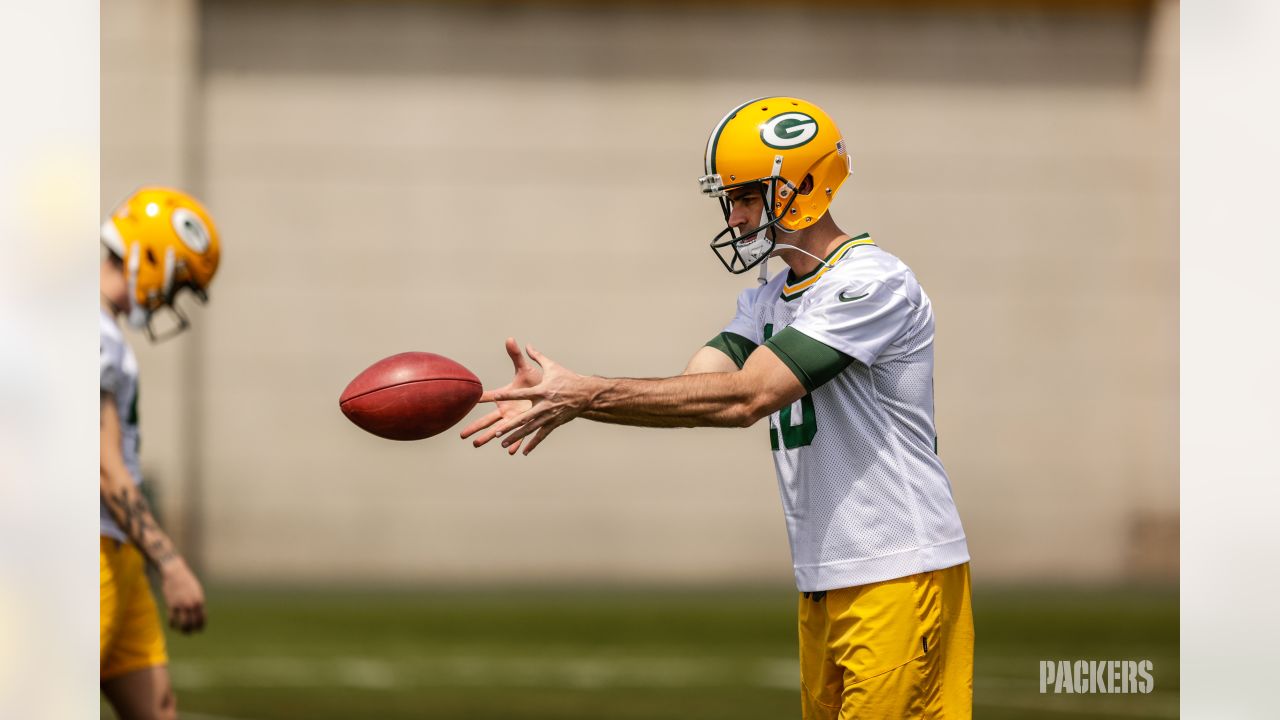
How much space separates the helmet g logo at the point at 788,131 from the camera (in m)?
3.87

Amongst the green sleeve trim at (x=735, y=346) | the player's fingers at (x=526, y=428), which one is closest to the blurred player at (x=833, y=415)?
the player's fingers at (x=526, y=428)

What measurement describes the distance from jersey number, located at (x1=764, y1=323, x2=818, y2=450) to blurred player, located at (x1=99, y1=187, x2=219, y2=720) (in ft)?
7.07

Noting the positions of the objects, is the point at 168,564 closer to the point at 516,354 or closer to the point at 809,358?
the point at 516,354

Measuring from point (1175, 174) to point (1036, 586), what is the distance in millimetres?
4386

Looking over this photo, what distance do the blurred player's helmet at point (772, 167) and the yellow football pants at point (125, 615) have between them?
2576 mm

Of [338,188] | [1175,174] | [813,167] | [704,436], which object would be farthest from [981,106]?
[813,167]

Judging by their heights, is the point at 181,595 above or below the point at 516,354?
below

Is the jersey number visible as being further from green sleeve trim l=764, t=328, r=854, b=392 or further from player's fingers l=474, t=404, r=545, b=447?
player's fingers l=474, t=404, r=545, b=447

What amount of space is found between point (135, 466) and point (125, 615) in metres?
0.54

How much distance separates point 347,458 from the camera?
13.7 metres

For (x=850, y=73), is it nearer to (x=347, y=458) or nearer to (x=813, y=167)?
(x=347, y=458)

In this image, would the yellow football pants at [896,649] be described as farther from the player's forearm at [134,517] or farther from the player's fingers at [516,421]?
the player's forearm at [134,517]

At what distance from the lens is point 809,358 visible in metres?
3.53

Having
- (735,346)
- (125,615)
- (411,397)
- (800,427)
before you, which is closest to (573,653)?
(125,615)
